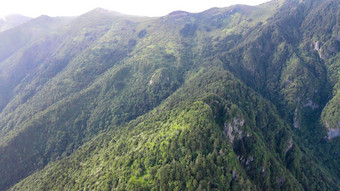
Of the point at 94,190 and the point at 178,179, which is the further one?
the point at 94,190

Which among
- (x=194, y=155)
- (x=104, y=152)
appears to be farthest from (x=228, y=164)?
(x=104, y=152)

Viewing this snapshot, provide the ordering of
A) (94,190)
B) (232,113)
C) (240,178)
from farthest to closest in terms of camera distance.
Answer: (232,113) → (94,190) → (240,178)

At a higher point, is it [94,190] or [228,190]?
[228,190]

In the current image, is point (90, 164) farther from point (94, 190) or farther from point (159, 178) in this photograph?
point (159, 178)

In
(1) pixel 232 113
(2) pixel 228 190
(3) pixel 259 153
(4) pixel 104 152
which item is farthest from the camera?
(4) pixel 104 152

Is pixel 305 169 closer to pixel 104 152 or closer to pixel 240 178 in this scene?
pixel 240 178

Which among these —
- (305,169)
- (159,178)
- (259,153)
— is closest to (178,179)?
(159,178)

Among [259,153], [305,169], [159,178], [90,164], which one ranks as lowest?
[305,169]

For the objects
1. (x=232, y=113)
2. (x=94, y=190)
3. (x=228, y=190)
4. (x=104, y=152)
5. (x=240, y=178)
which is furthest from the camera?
(x=104, y=152)

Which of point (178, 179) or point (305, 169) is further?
point (305, 169)
